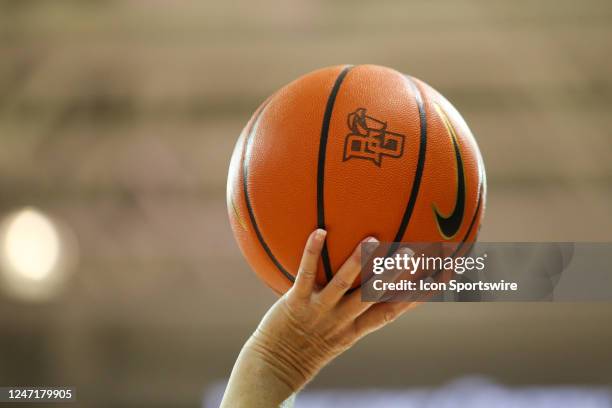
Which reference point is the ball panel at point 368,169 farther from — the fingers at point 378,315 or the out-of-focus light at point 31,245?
the out-of-focus light at point 31,245

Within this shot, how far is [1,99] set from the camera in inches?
180

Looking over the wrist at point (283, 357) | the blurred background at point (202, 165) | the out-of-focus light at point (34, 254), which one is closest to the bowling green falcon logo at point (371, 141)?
the wrist at point (283, 357)

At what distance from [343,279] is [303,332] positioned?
142 millimetres

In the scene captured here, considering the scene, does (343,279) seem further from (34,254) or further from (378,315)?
(34,254)

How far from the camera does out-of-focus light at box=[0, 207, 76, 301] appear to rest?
4449 mm

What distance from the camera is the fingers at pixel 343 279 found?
1.12 meters

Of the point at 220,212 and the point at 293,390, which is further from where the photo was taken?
the point at 220,212

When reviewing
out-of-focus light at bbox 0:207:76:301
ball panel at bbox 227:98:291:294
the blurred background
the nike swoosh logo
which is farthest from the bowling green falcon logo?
out-of-focus light at bbox 0:207:76:301

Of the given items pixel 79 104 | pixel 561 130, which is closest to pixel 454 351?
pixel 561 130

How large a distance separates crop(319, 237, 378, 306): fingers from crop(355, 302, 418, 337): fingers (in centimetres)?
9

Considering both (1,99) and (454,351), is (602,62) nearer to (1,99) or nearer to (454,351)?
(454,351)

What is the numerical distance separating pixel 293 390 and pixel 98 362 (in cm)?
348

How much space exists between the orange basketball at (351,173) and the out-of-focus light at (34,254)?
343 cm

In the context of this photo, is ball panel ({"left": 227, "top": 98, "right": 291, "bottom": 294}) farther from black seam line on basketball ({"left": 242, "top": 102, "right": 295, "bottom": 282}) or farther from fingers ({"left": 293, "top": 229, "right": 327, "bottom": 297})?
fingers ({"left": 293, "top": 229, "right": 327, "bottom": 297})
